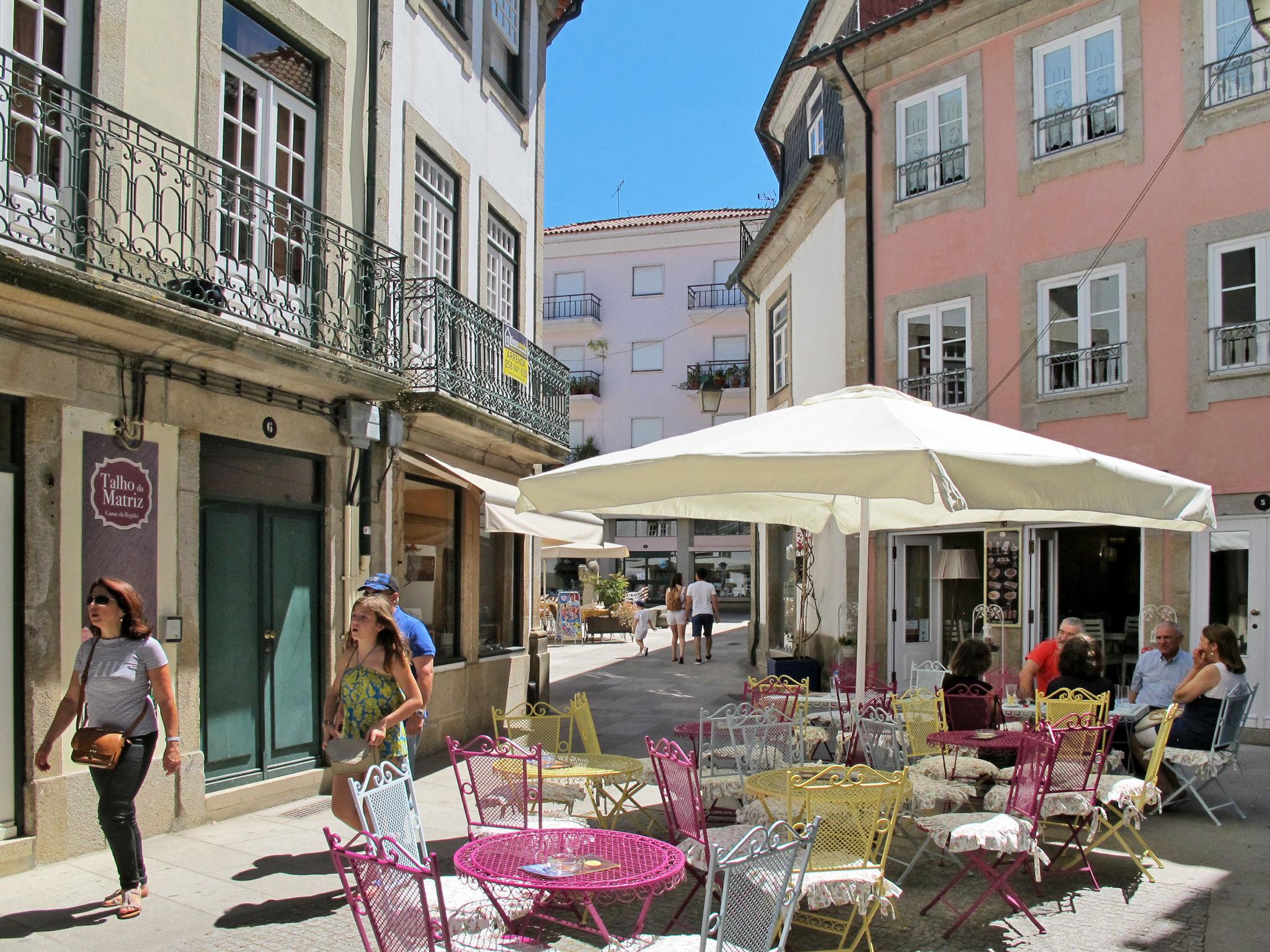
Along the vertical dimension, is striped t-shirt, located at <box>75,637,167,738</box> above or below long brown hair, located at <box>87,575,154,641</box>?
below

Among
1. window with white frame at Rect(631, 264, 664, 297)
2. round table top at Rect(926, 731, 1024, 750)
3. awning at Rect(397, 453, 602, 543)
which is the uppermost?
window with white frame at Rect(631, 264, 664, 297)

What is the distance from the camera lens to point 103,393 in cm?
682

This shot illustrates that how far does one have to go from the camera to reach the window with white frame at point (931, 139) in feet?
47.7

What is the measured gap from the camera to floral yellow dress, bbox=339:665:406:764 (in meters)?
5.76

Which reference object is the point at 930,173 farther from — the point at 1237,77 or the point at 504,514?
the point at 504,514

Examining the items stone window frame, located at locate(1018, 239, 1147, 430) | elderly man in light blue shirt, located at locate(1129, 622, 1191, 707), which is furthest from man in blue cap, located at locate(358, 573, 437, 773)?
stone window frame, located at locate(1018, 239, 1147, 430)

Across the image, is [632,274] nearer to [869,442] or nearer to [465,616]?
[465,616]

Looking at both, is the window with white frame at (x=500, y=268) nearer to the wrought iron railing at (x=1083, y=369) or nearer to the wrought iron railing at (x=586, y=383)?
the wrought iron railing at (x=1083, y=369)

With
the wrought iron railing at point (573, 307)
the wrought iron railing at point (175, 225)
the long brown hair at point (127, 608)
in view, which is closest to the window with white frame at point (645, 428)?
the wrought iron railing at point (573, 307)

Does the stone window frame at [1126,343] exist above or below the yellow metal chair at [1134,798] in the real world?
above

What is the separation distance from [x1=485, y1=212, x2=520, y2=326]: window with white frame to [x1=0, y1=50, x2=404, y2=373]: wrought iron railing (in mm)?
3535

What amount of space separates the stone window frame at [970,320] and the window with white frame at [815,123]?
3732mm

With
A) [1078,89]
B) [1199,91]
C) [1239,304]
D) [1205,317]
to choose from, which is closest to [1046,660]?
[1205,317]

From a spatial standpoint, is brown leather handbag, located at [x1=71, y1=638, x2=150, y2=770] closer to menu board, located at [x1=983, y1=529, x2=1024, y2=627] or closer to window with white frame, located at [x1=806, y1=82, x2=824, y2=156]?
menu board, located at [x1=983, y1=529, x2=1024, y2=627]
